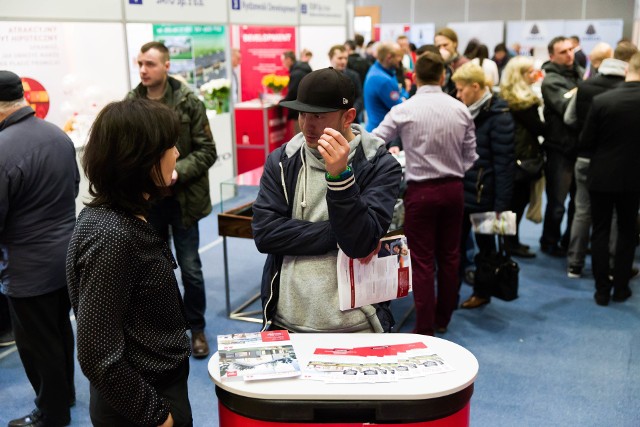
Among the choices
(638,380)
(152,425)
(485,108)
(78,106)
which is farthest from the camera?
(78,106)

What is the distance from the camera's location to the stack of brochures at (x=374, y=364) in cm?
158

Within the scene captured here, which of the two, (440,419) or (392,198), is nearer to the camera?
(440,419)

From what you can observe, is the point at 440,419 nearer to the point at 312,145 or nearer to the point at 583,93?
the point at 312,145

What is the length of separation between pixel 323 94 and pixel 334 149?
228 mm

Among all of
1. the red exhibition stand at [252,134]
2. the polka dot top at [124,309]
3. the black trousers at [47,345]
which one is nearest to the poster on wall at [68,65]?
the black trousers at [47,345]

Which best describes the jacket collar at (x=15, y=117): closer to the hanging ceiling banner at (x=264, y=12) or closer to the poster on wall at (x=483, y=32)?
the hanging ceiling banner at (x=264, y=12)

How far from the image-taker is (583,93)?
4.49 meters

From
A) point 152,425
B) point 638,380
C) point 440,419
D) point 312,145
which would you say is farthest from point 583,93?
point 152,425

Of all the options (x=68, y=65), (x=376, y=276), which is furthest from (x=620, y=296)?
(x=68, y=65)

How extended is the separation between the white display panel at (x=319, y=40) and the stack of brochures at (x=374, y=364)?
768 centimetres

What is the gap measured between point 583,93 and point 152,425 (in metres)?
3.91

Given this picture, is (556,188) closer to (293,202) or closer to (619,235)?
(619,235)

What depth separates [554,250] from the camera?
212 inches

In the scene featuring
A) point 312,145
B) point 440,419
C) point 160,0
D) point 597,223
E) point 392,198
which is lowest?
point 597,223
